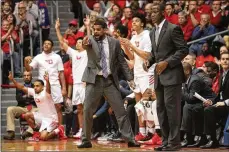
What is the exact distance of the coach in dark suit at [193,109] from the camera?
14.7 metres

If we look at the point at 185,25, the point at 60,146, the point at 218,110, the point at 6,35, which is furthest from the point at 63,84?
the point at 218,110

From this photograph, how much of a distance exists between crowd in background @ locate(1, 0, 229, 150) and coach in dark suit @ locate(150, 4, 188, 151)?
2.17m

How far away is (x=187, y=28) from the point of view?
63.2 ft

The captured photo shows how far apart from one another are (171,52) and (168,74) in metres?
0.39

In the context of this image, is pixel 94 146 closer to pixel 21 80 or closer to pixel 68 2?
pixel 21 80

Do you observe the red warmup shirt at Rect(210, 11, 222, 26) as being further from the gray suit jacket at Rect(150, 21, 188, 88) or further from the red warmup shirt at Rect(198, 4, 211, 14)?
the gray suit jacket at Rect(150, 21, 188, 88)

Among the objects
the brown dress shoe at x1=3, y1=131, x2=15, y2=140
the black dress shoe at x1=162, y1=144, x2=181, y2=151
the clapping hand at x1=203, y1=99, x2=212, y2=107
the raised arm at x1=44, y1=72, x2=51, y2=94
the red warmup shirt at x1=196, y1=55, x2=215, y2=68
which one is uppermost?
the red warmup shirt at x1=196, y1=55, x2=215, y2=68

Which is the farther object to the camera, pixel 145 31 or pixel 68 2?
pixel 68 2

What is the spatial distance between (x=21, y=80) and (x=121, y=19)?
2.92 m

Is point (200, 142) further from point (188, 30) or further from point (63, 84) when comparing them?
point (188, 30)

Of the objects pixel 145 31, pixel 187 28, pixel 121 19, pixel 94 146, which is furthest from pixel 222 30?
pixel 94 146

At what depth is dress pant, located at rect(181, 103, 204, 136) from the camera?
1473 cm

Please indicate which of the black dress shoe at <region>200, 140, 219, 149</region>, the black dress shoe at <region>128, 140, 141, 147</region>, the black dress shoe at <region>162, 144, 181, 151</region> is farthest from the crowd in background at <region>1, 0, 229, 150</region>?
the black dress shoe at <region>162, 144, 181, 151</region>

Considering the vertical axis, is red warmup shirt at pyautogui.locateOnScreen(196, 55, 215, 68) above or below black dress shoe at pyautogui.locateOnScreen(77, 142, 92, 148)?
above
